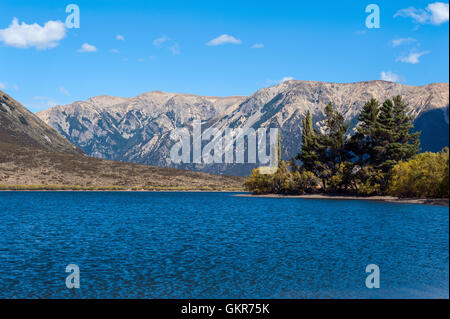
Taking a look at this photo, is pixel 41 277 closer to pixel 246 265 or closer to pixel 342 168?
pixel 246 265

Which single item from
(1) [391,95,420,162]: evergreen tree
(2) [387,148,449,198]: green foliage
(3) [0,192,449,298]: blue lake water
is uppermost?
(1) [391,95,420,162]: evergreen tree

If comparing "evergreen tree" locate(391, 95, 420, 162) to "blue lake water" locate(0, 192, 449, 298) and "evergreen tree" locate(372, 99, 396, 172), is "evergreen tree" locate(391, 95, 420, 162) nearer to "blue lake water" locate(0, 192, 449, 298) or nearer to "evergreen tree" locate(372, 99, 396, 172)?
"evergreen tree" locate(372, 99, 396, 172)

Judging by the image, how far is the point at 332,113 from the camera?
198375 millimetres

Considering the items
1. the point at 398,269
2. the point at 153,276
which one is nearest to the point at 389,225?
the point at 398,269

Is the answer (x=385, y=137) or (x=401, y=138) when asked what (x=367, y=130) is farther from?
(x=401, y=138)

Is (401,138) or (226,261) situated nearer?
(226,261)

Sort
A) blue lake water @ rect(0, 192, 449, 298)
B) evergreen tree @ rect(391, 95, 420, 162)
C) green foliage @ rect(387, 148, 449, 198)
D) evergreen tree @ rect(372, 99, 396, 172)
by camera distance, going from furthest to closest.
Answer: evergreen tree @ rect(372, 99, 396, 172) < evergreen tree @ rect(391, 95, 420, 162) < green foliage @ rect(387, 148, 449, 198) < blue lake water @ rect(0, 192, 449, 298)

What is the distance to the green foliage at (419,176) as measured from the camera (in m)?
114

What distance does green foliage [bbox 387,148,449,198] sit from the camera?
114 meters

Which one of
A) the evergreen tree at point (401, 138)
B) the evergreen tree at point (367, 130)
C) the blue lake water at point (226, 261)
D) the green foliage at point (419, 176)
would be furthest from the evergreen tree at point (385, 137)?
the blue lake water at point (226, 261)

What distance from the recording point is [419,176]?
435ft

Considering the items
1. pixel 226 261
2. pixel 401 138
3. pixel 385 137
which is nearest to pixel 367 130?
pixel 385 137

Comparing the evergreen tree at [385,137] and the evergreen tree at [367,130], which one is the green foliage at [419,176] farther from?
the evergreen tree at [367,130]

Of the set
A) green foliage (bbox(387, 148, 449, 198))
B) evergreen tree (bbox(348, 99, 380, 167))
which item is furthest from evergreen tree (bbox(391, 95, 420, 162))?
green foliage (bbox(387, 148, 449, 198))
